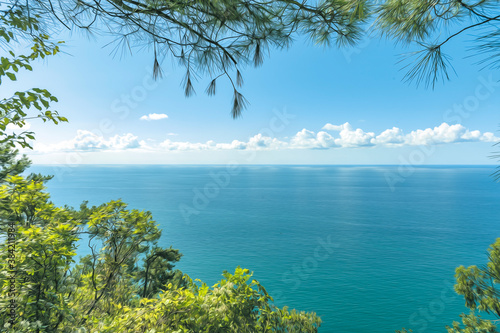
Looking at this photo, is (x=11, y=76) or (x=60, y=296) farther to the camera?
(x=60, y=296)

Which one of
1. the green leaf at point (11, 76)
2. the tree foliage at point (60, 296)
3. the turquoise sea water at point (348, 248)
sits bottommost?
the turquoise sea water at point (348, 248)

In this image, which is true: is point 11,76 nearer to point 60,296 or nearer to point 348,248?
point 60,296

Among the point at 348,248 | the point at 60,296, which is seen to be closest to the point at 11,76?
the point at 60,296

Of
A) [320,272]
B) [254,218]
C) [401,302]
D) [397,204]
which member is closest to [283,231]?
[254,218]

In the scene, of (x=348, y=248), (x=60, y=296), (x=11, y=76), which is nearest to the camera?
(x=11, y=76)

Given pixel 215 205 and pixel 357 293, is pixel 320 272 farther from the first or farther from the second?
pixel 215 205

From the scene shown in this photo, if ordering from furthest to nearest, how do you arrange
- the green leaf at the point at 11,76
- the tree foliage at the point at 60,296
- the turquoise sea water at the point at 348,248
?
the turquoise sea water at the point at 348,248
the tree foliage at the point at 60,296
the green leaf at the point at 11,76

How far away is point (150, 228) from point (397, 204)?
188 ft

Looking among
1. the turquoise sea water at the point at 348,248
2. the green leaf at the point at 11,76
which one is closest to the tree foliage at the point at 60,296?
the green leaf at the point at 11,76

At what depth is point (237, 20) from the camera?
309 centimetres

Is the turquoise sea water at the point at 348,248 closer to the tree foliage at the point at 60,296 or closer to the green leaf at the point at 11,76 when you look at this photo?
the tree foliage at the point at 60,296

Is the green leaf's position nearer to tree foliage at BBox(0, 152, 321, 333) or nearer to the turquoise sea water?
tree foliage at BBox(0, 152, 321, 333)

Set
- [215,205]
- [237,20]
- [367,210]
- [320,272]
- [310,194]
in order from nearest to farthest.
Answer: [237,20] → [320,272] → [367,210] → [215,205] → [310,194]

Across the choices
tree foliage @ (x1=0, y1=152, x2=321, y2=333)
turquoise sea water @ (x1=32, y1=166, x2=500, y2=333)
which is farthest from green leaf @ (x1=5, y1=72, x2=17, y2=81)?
turquoise sea water @ (x1=32, y1=166, x2=500, y2=333)
